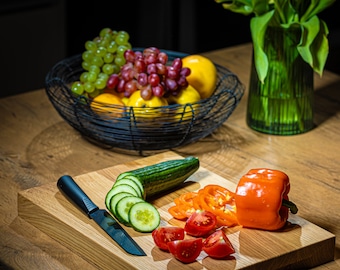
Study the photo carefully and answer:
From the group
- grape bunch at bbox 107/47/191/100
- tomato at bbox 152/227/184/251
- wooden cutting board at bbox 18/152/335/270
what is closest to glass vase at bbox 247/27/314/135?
grape bunch at bbox 107/47/191/100

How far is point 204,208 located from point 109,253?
23 centimetres

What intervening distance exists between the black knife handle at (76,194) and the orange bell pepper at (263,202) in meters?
0.30

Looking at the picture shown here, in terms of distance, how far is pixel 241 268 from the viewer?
137 cm

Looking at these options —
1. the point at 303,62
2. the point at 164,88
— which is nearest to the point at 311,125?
the point at 303,62

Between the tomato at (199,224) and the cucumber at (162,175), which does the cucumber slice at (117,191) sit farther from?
the tomato at (199,224)

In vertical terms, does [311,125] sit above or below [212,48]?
above

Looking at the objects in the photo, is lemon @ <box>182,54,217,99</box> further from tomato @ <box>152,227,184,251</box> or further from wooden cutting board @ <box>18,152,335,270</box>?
tomato @ <box>152,227,184,251</box>

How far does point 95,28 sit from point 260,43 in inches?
100

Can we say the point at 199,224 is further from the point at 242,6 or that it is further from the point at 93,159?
the point at 242,6

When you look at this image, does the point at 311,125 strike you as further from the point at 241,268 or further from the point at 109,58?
the point at 241,268

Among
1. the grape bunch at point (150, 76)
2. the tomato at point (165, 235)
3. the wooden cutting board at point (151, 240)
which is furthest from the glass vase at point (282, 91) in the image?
the tomato at point (165, 235)

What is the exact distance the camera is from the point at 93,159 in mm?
1956

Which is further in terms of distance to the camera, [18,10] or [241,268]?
[18,10]

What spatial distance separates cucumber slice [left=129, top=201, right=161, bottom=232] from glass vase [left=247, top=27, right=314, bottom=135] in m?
0.67
